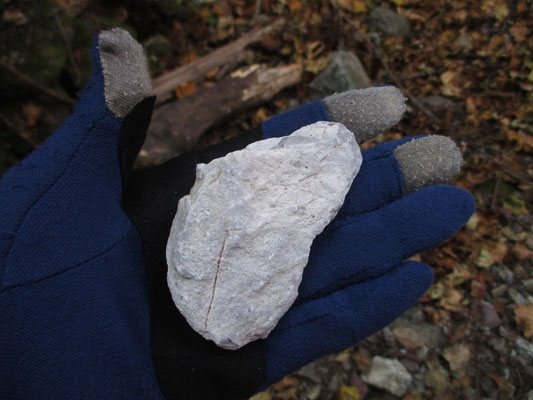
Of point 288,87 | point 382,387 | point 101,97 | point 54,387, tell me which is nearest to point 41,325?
point 54,387

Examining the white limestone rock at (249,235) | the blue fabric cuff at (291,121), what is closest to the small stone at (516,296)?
the white limestone rock at (249,235)

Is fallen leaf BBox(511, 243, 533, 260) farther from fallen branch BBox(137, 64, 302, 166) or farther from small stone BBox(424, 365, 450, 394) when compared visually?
fallen branch BBox(137, 64, 302, 166)

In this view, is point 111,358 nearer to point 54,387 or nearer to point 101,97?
point 54,387

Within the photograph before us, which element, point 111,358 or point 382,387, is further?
point 382,387

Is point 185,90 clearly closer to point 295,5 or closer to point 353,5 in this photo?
point 295,5

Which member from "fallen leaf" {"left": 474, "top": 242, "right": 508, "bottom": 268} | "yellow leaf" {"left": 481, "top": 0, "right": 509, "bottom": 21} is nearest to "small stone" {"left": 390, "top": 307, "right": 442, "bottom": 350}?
"fallen leaf" {"left": 474, "top": 242, "right": 508, "bottom": 268}
